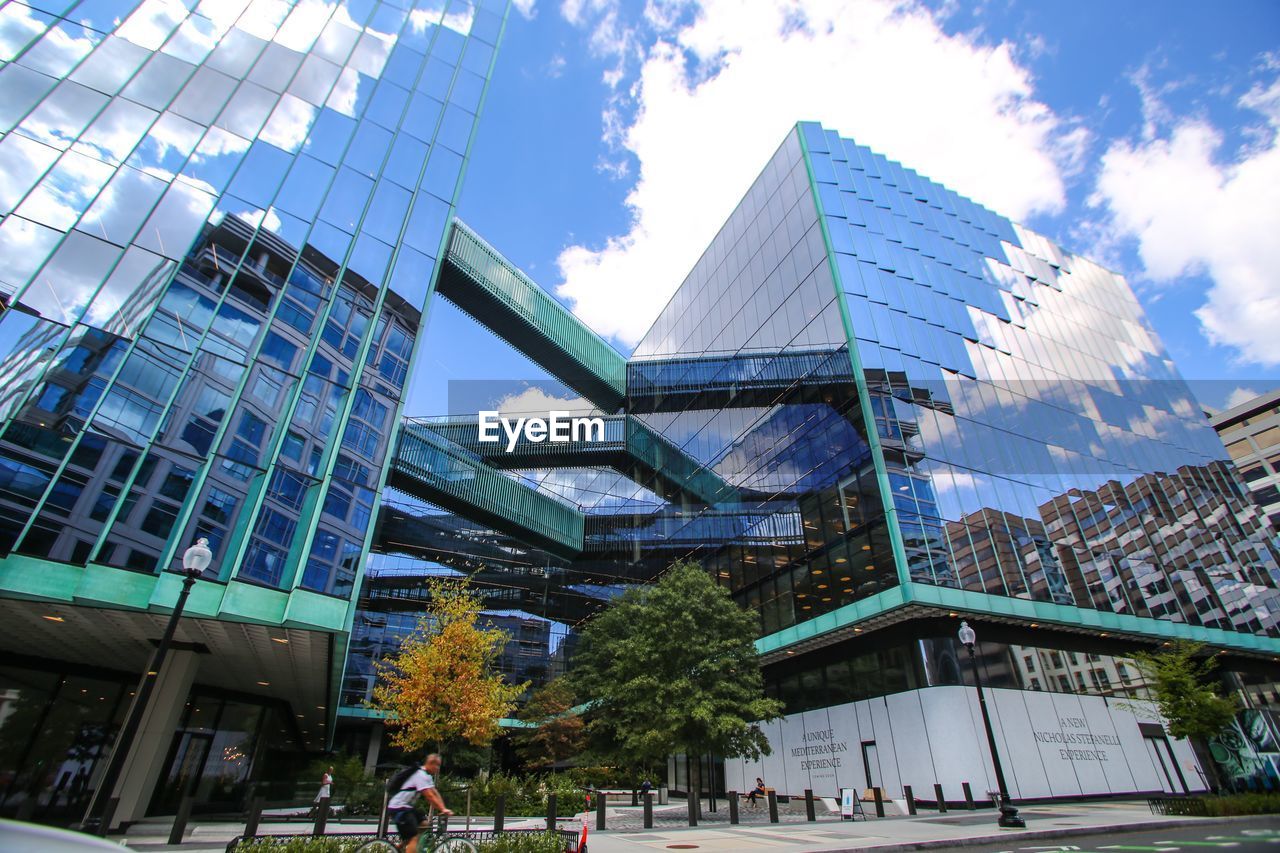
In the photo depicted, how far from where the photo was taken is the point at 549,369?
4306cm

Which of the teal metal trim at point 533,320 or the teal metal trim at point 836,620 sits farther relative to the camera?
the teal metal trim at point 533,320

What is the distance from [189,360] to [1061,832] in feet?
89.4

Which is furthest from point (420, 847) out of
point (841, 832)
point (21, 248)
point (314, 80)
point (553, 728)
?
point (314, 80)

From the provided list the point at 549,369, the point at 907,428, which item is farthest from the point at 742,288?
the point at 907,428

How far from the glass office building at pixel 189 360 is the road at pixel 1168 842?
61.7 ft

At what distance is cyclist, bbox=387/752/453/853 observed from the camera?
8477 mm

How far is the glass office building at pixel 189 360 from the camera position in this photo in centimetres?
1686

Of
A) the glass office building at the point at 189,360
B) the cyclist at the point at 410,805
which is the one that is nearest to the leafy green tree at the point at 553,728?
the glass office building at the point at 189,360

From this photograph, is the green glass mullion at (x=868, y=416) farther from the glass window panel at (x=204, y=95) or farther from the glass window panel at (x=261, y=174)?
the glass window panel at (x=204, y=95)

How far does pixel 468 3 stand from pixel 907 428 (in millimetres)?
37221

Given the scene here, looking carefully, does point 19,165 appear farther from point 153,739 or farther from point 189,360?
point 153,739

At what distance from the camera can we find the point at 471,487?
38.5 metres

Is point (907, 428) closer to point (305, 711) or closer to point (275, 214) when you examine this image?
point (275, 214)

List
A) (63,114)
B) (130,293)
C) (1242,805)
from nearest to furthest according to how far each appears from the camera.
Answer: (1242,805) → (130,293) → (63,114)
